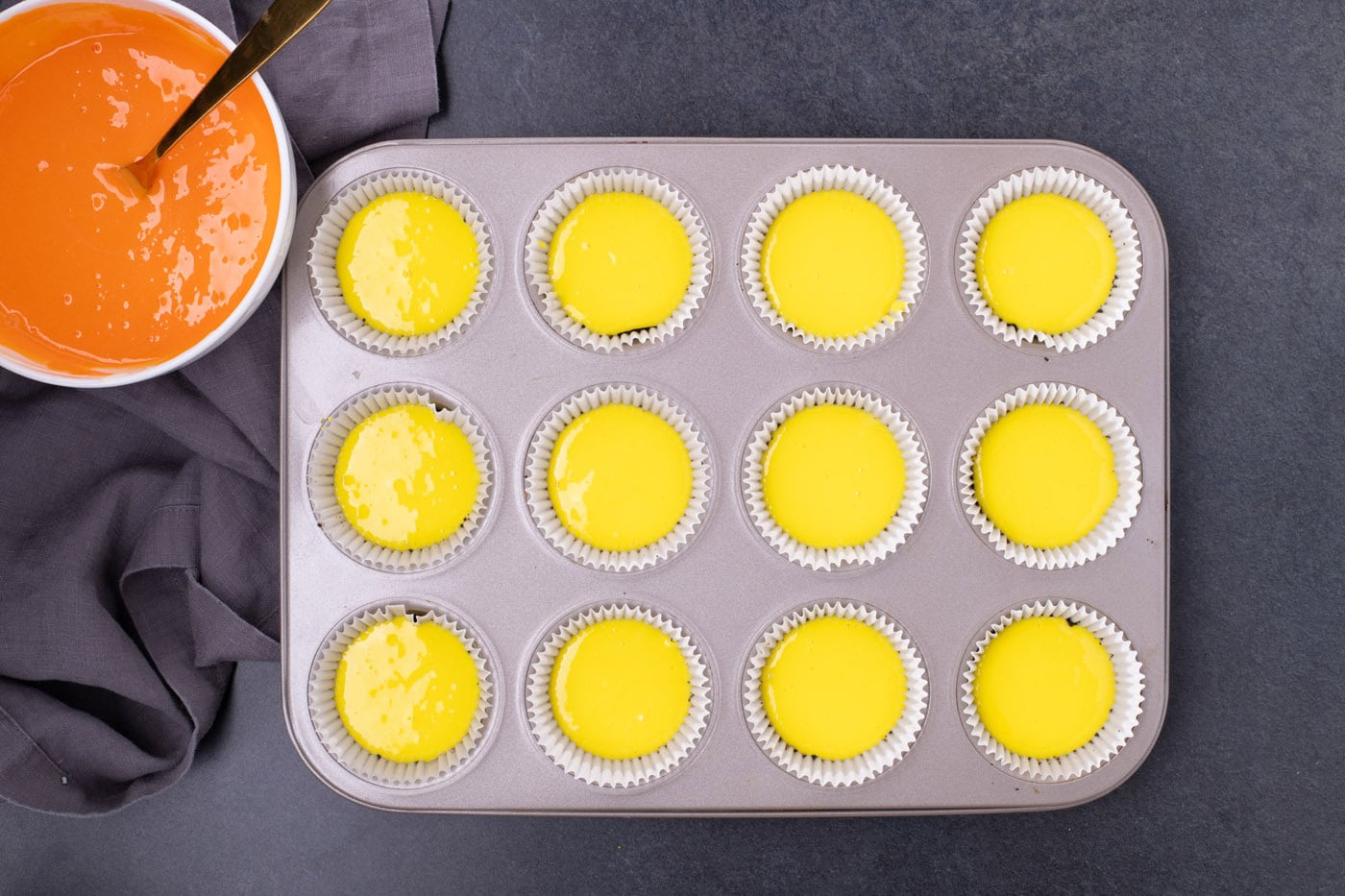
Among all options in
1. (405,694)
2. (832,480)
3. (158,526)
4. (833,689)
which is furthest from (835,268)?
(158,526)

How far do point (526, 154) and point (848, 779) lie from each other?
941 millimetres

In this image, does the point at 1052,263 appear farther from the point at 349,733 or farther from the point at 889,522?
the point at 349,733

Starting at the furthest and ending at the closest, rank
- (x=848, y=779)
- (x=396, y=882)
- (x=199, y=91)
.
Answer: (x=396, y=882), (x=848, y=779), (x=199, y=91)

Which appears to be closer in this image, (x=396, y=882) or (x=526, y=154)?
(x=526, y=154)

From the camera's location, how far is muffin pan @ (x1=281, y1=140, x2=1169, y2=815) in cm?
118

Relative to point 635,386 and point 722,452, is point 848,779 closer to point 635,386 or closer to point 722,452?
point 722,452

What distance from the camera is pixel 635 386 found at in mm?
1194

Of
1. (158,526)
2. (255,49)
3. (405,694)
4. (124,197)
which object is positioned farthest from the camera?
(158,526)

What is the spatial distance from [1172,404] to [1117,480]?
23 cm

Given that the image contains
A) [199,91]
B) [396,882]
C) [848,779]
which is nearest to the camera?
[199,91]

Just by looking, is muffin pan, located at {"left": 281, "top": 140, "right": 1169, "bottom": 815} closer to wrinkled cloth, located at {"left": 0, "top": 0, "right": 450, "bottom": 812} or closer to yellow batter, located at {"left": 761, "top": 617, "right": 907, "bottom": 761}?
yellow batter, located at {"left": 761, "top": 617, "right": 907, "bottom": 761}

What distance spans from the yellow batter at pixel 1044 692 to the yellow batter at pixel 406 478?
0.77 meters

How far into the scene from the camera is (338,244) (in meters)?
1.22

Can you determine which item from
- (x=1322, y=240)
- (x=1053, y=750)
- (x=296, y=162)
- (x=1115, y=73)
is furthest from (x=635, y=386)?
(x=1322, y=240)
